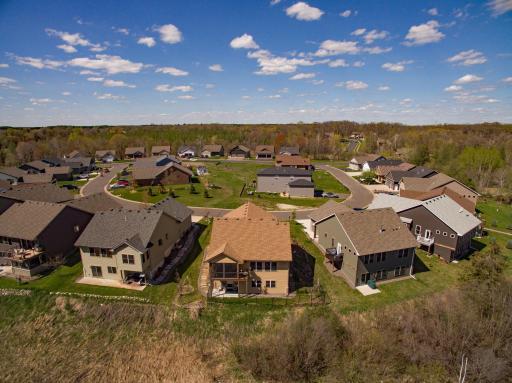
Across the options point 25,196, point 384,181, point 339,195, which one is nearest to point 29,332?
point 25,196

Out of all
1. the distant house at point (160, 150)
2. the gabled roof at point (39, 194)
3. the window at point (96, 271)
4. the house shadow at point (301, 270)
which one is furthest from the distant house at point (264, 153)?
the window at point (96, 271)

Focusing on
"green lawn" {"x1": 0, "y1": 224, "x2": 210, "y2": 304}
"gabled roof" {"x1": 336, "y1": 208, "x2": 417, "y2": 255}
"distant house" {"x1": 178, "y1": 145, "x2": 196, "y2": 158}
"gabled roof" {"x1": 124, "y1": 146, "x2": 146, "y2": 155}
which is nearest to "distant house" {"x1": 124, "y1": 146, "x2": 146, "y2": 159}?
"gabled roof" {"x1": 124, "y1": 146, "x2": 146, "y2": 155}

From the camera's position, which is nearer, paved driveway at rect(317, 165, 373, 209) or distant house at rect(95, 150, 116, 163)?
paved driveway at rect(317, 165, 373, 209)

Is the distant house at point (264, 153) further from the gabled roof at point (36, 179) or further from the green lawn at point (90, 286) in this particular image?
the green lawn at point (90, 286)

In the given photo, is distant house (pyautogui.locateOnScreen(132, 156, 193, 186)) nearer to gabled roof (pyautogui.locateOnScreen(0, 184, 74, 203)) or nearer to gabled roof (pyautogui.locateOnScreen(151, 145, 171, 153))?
gabled roof (pyautogui.locateOnScreen(0, 184, 74, 203))

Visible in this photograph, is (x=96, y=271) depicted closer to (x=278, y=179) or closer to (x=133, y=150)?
(x=278, y=179)

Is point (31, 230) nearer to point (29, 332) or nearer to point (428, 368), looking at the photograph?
point (29, 332)
